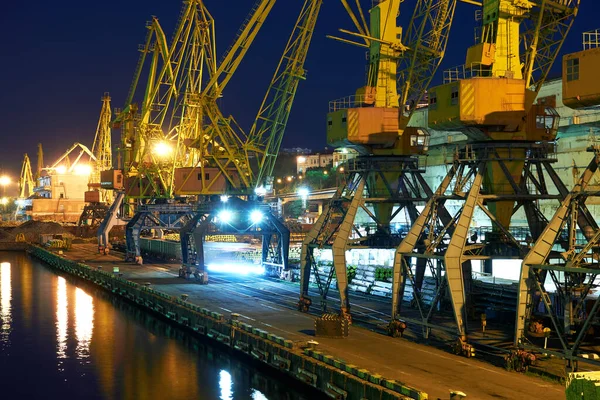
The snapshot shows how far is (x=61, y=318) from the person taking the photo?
55469 mm

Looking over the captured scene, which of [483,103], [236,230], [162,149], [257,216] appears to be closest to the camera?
[483,103]

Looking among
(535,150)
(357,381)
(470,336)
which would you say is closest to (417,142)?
(535,150)

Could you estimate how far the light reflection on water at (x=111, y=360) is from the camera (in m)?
34.9

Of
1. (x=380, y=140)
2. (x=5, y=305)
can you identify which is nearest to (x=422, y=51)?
(x=380, y=140)

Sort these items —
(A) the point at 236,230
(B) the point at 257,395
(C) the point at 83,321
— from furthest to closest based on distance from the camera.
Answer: (A) the point at 236,230 → (C) the point at 83,321 → (B) the point at 257,395

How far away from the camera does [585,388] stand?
70.6 ft

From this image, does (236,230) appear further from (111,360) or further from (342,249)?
(111,360)

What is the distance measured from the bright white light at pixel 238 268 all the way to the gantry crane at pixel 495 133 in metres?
31.8

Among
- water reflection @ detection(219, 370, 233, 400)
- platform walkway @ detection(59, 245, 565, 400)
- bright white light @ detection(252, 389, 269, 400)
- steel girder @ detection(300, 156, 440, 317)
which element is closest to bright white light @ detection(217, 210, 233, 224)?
platform walkway @ detection(59, 245, 565, 400)

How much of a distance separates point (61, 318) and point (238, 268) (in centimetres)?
2205

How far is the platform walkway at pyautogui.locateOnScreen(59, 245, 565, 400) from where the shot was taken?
→ 27.1 m

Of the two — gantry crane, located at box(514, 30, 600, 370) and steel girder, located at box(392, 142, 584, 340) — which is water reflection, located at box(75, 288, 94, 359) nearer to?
steel girder, located at box(392, 142, 584, 340)

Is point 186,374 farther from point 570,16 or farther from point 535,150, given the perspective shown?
point 570,16

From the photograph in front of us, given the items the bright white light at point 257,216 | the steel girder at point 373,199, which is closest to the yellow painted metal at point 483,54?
the steel girder at point 373,199
